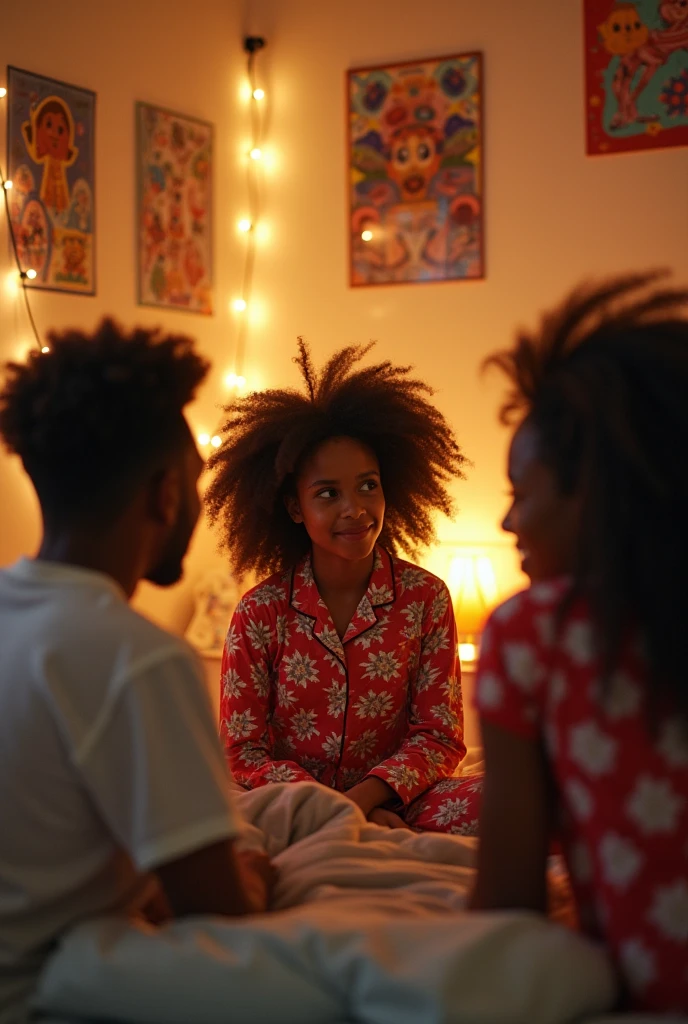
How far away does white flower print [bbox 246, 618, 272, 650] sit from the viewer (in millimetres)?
2277

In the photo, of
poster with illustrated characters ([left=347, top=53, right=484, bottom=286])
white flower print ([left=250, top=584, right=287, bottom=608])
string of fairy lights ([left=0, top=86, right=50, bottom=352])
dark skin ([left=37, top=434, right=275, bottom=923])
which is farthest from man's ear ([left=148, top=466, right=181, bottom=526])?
poster with illustrated characters ([left=347, top=53, right=484, bottom=286])

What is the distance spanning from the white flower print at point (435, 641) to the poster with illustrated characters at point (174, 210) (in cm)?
205

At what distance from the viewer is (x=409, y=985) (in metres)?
0.96

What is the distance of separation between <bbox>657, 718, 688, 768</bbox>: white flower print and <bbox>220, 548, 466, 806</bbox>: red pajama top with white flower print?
3.91ft

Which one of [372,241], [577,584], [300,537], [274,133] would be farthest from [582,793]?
[274,133]

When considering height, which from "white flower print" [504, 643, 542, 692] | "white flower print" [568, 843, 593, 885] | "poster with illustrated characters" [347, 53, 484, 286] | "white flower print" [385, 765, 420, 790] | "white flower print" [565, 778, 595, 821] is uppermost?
"poster with illustrated characters" [347, 53, 484, 286]

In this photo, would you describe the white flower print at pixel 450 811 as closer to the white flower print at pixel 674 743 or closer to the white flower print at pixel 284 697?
the white flower print at pixel 284 697

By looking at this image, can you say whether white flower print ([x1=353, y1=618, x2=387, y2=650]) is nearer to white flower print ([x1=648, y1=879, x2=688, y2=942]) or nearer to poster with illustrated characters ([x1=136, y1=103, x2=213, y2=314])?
white flower print ([x1=648, y1=879, x2=688, y2=942])

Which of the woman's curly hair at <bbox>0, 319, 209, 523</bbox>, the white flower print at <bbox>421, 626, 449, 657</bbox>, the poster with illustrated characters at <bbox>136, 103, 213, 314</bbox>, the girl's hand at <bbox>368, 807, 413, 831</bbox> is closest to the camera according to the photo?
the woman's curly hair at <bbox>0, 319, 209, 523</bbox>

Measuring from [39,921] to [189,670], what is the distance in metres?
0.29

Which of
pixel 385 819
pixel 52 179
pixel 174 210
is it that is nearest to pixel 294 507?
pixel 385 819

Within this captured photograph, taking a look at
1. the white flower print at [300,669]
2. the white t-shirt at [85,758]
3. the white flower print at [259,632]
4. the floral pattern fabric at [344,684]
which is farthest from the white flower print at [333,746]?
the white t-shirt at [85,758]

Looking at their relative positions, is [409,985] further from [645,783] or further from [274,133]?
[274,133]

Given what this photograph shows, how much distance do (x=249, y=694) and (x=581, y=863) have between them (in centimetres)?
122
